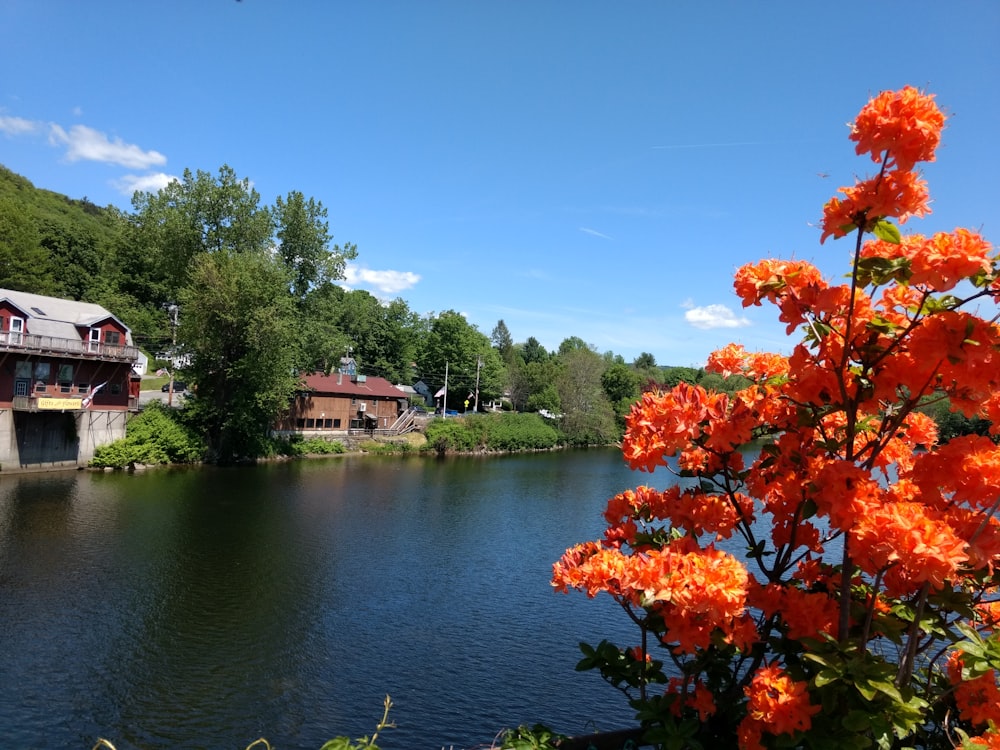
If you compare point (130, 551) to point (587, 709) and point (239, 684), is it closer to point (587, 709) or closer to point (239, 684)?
point (239, 684)

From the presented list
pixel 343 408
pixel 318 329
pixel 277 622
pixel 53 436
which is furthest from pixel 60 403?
pixel 343 408

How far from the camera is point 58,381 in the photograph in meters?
30.4

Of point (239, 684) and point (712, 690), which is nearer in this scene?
point (712, 690)

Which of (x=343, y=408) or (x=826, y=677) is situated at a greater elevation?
(x=343, y=408)

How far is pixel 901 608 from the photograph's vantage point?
12.9 ft

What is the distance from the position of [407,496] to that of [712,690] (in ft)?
88.6

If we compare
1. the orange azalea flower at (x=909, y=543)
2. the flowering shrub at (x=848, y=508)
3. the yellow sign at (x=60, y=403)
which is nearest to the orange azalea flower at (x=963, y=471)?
the flowering shrub at (x=848, y=508)

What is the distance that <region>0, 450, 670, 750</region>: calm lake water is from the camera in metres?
10.7

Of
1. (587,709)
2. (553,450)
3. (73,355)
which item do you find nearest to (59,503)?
(73,355)

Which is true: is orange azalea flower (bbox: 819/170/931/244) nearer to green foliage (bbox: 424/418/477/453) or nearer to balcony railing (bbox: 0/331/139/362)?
balcony railing (bbox: 0/331/139/362)

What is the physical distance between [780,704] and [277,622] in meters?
13.8

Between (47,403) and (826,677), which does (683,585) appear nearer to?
(826,677)

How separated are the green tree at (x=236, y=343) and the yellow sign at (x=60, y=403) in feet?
22.0

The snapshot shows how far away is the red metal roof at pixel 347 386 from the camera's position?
156ft
